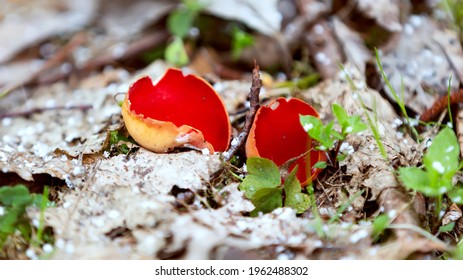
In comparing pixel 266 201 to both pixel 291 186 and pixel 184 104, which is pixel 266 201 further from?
pixel 184 104

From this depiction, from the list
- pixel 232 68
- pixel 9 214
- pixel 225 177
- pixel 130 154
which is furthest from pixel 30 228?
pixel 232 68

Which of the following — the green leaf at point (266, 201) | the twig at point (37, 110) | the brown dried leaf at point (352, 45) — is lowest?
the twig at point (37, 110)

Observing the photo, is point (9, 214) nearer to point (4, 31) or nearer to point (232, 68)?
point (232, 68)

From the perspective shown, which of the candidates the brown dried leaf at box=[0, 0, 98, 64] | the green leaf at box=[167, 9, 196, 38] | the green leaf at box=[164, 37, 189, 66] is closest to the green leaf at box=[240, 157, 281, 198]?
the green leaf at box=[164, 37, 189, 66]

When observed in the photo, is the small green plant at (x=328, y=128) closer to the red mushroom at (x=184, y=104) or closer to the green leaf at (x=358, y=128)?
the green leaf at (x=358, y=128)

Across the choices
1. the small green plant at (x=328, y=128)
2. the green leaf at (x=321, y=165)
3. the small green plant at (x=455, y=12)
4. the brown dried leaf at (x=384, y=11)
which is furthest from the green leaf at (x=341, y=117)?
the small green plant at (x=455, y=12)

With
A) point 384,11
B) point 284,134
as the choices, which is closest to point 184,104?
point 284,134
